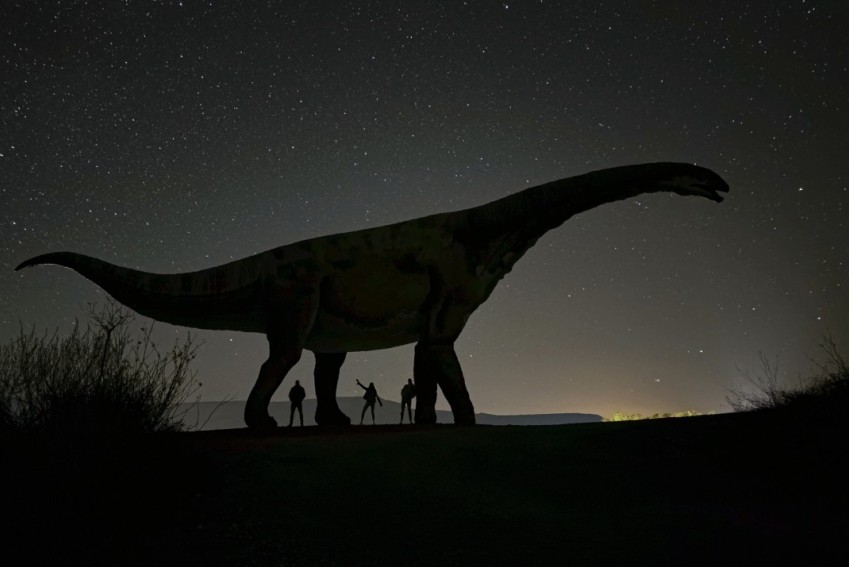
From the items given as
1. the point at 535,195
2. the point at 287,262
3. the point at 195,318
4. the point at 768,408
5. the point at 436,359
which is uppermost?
the point at 535,195

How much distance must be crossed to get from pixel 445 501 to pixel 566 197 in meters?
5.36

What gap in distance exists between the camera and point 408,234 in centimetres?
916

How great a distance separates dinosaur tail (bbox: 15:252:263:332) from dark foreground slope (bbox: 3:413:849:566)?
3.28m

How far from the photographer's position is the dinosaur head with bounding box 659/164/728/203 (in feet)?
29.2

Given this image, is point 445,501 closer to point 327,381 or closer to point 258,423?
point 258,423

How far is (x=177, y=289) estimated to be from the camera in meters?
9.27

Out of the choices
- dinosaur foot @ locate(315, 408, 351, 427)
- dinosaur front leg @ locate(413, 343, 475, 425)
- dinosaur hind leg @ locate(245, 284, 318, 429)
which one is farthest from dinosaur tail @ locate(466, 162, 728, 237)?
dinosaur foot @ locate(315, 408, 351, 427)

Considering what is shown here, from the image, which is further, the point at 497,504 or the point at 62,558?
the point at 497,504

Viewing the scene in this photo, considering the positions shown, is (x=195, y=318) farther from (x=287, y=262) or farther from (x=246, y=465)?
(x=246, y=465)

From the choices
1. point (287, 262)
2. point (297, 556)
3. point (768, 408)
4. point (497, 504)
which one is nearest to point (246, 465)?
point (297, 556)

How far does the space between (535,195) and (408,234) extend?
70.3 inches

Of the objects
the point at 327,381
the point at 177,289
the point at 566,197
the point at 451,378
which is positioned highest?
the point at 566,197

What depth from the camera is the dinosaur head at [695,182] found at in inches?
350

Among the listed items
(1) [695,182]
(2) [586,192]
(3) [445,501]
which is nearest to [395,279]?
(2) [586,192]
